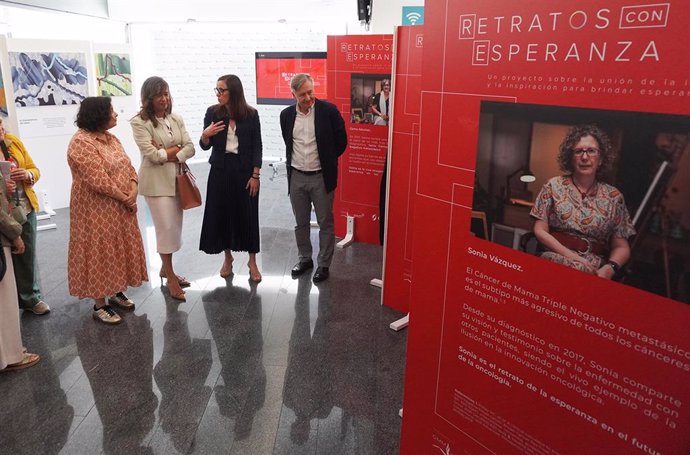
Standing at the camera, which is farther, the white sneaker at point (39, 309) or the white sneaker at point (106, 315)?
the white sneaker at point (39, 309)

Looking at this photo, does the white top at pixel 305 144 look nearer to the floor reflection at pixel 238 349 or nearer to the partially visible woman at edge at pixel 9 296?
the floor reflection at pixel 238 349

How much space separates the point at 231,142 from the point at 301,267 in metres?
1.24

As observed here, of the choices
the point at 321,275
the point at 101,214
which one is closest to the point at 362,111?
the point at 321,275

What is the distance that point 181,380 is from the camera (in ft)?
9.81

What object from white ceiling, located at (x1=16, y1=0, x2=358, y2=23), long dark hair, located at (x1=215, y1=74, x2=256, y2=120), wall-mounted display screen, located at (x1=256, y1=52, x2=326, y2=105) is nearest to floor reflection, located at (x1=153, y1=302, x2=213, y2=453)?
long dark hair, located at (x1=215, y1=74, x2=256, y2=120)

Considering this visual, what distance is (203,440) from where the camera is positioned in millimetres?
2500

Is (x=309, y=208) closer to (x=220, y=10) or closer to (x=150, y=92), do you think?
(x=150, y=92)

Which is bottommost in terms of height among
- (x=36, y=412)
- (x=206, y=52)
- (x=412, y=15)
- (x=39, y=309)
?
(x=36, y=412)

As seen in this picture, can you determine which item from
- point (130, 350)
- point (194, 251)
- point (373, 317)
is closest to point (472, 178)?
A: point (373, 317)

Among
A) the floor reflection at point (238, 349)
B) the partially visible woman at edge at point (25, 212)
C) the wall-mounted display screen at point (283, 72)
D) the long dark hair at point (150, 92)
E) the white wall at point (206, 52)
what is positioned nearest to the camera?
the floor reflection at point (238, 349)

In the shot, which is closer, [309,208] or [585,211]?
[585,211]

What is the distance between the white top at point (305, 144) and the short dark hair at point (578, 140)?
9.79 feet

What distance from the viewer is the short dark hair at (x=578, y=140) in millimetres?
1198

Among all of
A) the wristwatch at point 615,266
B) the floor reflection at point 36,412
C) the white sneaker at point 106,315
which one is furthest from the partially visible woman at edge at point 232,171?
the wristwatch at point 615,266
